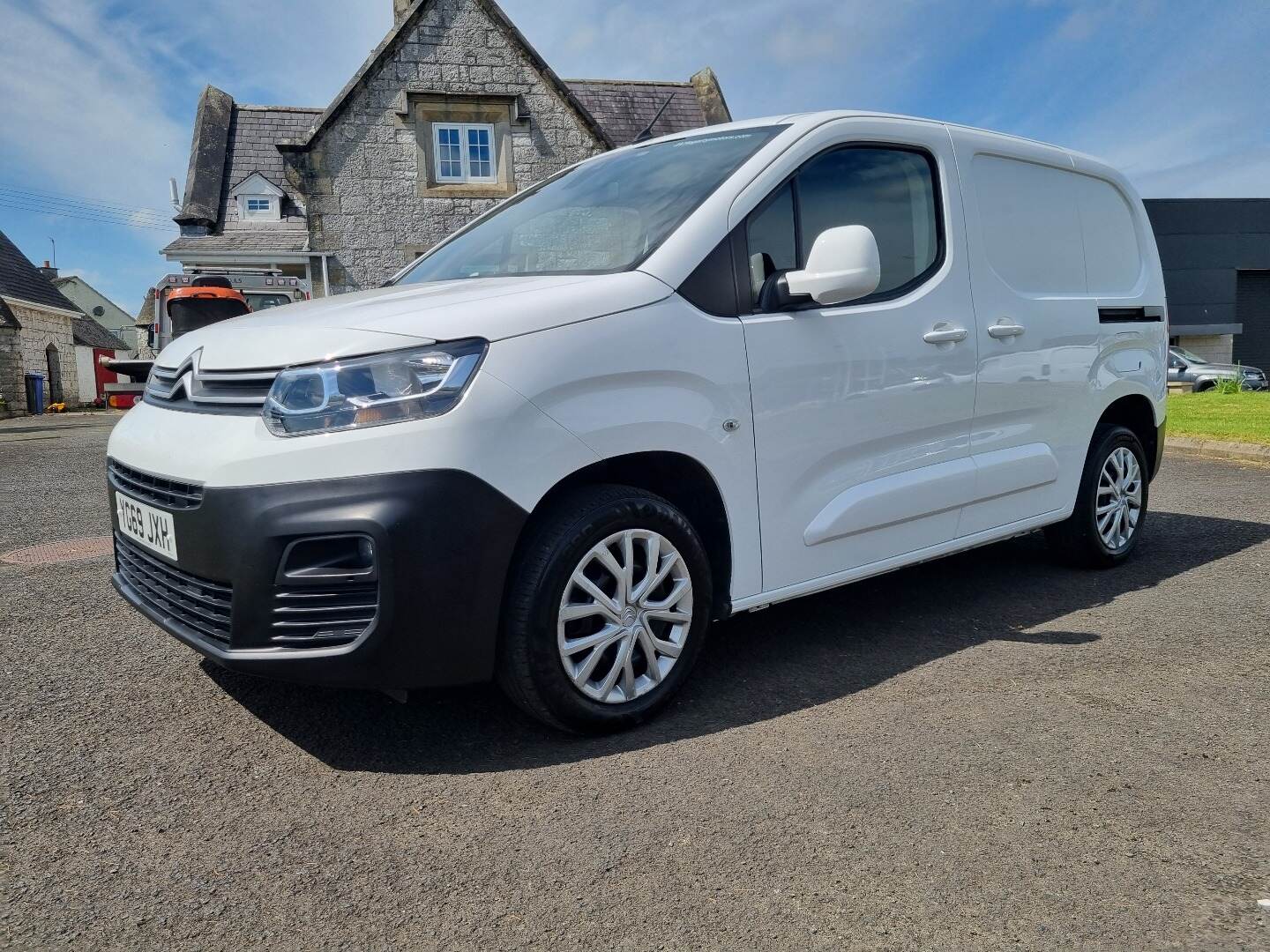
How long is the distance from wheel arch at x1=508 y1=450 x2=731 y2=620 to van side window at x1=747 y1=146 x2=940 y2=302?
0.63m

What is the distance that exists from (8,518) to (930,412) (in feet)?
20.5

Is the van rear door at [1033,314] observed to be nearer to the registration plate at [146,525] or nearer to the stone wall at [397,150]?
the registration plate at [146,525]

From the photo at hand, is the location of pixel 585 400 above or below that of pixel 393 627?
above

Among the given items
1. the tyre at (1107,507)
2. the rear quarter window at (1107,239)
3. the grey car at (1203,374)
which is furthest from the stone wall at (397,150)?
the grey car at (1203,374)

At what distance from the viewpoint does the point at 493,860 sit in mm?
2246

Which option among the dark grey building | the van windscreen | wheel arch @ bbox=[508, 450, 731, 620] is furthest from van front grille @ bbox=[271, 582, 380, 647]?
the dark grey building

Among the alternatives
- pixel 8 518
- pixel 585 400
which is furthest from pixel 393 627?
pixel 8 518

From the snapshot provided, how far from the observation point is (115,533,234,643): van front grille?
104 inches

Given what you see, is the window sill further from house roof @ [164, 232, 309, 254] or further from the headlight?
the headlight

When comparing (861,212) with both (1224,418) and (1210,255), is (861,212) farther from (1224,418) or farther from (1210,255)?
(1210,255)

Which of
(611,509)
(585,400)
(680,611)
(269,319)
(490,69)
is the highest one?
(490,69)

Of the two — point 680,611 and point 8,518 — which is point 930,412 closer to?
point 680,611

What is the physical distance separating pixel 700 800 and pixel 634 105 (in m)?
25.6

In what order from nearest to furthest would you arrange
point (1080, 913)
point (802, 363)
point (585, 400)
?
1. point (1080, 913)
2. point (585, 400)
3. point (802, 363)
